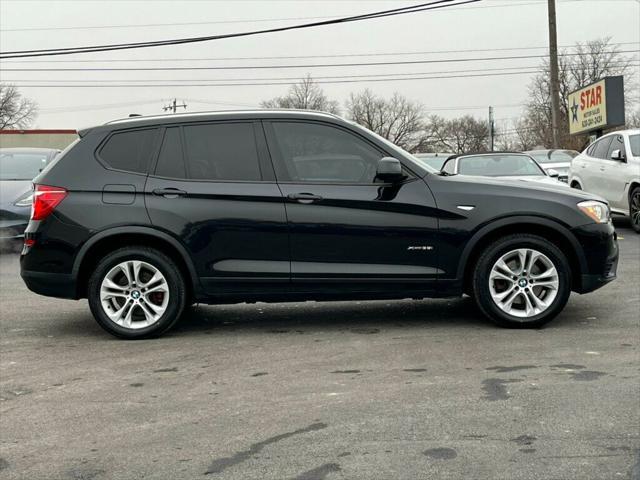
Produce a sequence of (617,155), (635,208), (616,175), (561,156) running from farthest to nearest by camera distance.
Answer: (561,156) → (616,175) → (617,155) → (635,208)

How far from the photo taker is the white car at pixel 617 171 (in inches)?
504

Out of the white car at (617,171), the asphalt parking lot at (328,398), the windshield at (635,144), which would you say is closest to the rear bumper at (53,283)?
the asphalt parking lot at (328,398)

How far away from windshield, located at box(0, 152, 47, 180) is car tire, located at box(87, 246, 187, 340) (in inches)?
278

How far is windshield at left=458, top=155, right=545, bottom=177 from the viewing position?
1305 centimetres

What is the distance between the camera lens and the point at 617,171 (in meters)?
13.2

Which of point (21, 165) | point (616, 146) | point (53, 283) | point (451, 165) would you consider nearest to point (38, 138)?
point (21, 165)

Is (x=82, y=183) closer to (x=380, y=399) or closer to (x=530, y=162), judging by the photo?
(x=380, y=399)

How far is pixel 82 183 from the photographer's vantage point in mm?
6168

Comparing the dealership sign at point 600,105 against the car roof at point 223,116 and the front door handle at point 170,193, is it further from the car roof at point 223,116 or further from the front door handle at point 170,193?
the front door handle at point 170,193

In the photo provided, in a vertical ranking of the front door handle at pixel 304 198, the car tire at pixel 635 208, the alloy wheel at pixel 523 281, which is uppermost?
the front door handle at pixel 304 198

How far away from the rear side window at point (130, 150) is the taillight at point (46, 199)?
444 millimetres

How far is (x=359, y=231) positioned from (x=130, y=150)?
197 cm

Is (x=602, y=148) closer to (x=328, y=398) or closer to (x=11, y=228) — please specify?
(x=11, y=228)

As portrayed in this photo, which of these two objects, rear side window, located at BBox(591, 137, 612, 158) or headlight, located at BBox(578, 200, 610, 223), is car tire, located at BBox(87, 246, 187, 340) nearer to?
headlight, located at BBox(578, 200, 610, 223)
